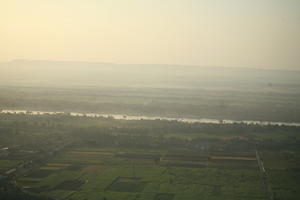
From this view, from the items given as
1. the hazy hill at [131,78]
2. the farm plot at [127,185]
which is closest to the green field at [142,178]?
the farm plot at [127,185]

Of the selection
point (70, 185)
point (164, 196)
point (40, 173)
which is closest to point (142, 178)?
point (164, 196)

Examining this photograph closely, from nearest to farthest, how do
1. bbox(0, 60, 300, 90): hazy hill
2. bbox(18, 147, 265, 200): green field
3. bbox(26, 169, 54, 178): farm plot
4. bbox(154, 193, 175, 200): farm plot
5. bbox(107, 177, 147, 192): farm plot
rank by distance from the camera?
bbox(154, 193, 175, 200): farm plot → bbox(18, 147, 265, 200): green field → bbox(107, 177, 147, 192): farm plot → bbox(26, 169, 54, 178): farm plot → bbox(0, 60, 300, 90): hazy hill

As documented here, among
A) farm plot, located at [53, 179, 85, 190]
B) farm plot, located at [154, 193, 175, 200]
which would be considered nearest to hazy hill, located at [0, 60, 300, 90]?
farm plot, located at [53, 179, 85, 190]

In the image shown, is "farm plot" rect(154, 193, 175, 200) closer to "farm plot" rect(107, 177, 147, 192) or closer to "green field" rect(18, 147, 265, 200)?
"green field" rect(18, 147, 265, 200)

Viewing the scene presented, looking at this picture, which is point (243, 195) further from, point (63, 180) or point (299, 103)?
point (299, 103)

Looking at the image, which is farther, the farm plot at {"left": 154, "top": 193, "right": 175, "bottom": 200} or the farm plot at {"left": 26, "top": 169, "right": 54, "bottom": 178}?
the farm plot at {"left": 26, "top": 169, "right": 54, "bottom": 178}

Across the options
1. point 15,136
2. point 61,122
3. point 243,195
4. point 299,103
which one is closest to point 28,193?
point 243,195

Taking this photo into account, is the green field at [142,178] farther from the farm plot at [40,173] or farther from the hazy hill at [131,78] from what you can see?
the hazy hill at [131,78]

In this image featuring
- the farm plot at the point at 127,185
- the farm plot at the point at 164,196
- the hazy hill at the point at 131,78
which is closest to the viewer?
the farm plot at the point at 164,196

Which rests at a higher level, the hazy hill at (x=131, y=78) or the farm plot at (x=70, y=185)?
the hazy hill at (x=131, y=78)

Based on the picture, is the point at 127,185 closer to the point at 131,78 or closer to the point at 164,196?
the point at 164,196

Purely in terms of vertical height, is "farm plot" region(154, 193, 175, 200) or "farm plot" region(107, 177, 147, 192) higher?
"farm plot" region(107, 177, 147, 192)
